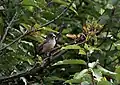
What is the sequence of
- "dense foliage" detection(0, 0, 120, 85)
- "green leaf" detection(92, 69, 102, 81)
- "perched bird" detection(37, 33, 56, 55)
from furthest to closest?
"perched bird" detection(37, 33, 56, 55), "dense foliage" detection(0, 0, 120, 85), "green leaf" detection(92, 69, 102, 81)

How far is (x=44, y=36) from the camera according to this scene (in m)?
2.67

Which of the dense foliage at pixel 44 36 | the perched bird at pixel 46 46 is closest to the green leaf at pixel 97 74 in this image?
the dense foliage at pixel 44 36

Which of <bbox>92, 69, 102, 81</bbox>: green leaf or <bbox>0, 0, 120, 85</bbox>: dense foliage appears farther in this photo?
<bbox>0, 0, 120, 85</bbox>: dense foliage

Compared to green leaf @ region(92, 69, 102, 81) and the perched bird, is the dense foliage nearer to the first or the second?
the perched bird

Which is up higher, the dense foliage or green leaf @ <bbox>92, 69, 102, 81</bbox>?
the dense foliage

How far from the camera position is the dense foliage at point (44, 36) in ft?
7.35

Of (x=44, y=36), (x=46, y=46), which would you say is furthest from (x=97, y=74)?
(x=44, y=36)

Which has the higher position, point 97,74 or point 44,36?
point 44,36

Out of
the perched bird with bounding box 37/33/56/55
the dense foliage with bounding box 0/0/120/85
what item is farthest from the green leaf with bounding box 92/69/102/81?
the perched bird with bounding box 37/33/56/55

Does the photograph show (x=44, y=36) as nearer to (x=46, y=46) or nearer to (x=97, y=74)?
(x=46, y=46)

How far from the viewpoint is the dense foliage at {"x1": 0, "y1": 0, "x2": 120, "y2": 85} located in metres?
2.24

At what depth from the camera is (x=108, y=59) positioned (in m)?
2.71

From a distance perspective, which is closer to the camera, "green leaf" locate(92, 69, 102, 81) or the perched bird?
"green leaf" locate(92, 69, 102, 81)

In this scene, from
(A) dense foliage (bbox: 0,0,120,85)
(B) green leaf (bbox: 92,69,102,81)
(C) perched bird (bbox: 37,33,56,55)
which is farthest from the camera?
(C) perched bird (bbox: 37,33,56,55)
